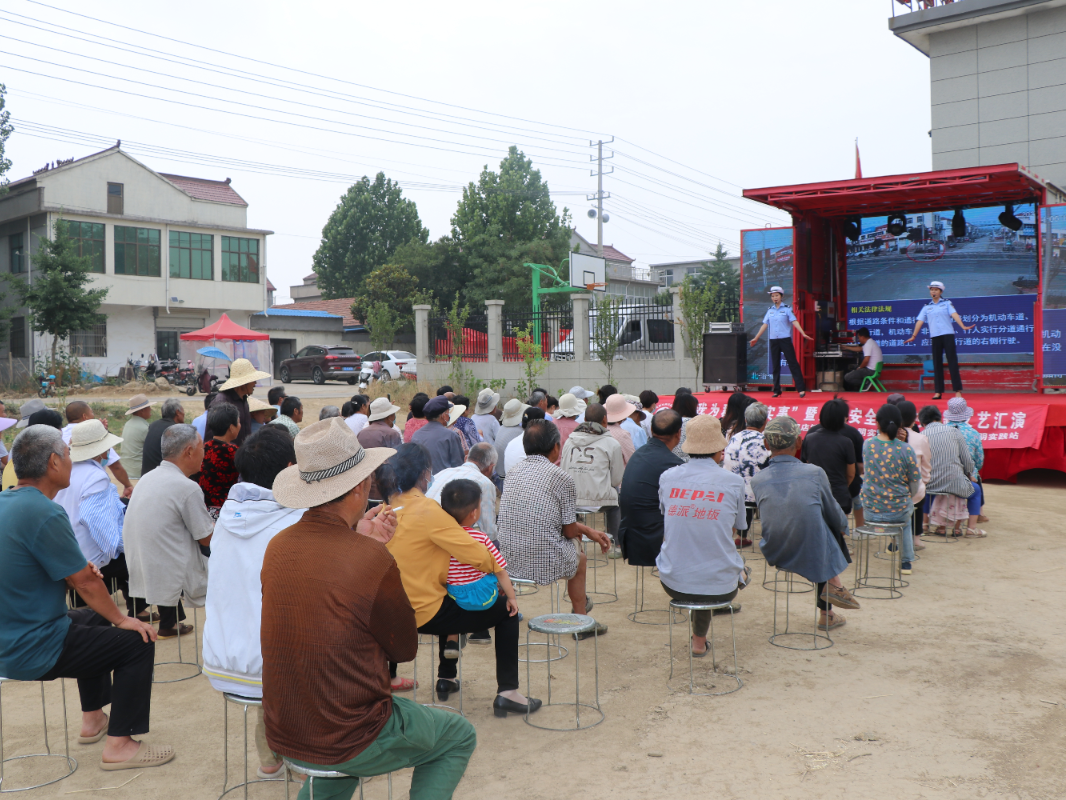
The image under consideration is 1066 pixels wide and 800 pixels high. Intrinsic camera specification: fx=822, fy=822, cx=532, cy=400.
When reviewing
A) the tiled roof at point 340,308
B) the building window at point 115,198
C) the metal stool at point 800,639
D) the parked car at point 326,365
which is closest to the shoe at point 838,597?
the metal stool at point 800,639

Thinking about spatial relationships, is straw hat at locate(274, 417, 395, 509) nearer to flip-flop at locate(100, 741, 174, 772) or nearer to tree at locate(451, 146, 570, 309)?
flip-flop at locate(100, 741, 174, 772)

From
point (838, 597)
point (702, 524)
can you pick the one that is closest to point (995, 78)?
point (838, 597)

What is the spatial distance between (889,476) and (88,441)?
541 centimetres

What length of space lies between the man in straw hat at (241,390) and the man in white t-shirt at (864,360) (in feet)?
31.0

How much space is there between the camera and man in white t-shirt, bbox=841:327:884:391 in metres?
12.7

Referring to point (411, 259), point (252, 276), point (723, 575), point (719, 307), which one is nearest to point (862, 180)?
point (719, 307)

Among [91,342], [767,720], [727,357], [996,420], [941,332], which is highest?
[91,342]

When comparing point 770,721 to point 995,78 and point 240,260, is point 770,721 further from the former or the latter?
point 240,260

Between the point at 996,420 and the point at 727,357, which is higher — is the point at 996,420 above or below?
below

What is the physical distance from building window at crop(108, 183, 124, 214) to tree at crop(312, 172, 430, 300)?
17.8 m

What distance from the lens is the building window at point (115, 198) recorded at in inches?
1073

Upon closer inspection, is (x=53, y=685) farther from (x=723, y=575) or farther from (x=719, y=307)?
(x=719, y=307)

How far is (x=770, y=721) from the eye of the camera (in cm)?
383

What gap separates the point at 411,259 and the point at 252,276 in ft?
25.0
